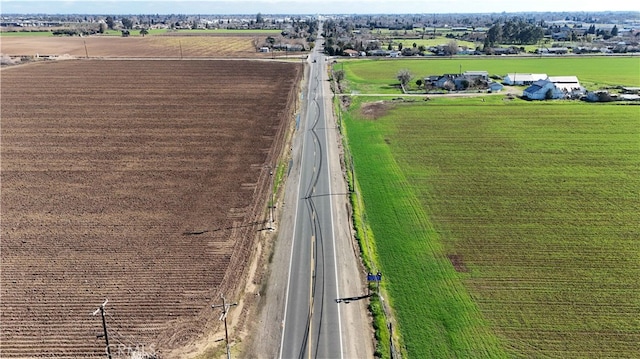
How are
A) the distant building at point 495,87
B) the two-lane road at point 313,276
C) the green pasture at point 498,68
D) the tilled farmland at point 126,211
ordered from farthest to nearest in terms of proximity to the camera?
the green pasture at point 498,68 → the distant building at point 495,87 → the tilled farmland at point 126,211 → the two-lane road at point 313,276

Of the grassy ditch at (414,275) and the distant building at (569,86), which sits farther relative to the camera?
the distant building at (569,86)

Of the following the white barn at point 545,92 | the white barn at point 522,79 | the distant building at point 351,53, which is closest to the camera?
the white barn at point 545,92

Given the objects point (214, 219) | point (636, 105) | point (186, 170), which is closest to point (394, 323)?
point (214, 219)

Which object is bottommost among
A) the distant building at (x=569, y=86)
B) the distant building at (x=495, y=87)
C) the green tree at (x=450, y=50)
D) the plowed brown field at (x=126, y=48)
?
the distant building at (x=495, y=87)

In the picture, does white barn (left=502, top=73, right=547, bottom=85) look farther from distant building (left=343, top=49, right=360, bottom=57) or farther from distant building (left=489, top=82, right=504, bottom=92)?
distant building (left=343, top=49, right=360, bottom=57)

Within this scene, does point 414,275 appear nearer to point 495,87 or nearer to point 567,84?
point 495,87

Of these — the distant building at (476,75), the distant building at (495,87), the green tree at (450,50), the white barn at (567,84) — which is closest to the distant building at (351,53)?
the green tree at (450,50)

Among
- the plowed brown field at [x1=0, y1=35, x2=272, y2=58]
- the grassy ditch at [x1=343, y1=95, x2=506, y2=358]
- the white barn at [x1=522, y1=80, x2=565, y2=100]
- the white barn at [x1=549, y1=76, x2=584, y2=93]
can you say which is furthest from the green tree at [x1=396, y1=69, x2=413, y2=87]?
the plowed brown field at [x1=0, y1=35, x2=272, y2=58]

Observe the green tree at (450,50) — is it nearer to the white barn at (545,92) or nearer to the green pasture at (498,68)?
the green pasture at (498,68)
